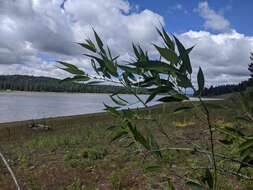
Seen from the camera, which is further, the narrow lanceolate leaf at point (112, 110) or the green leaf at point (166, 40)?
the narrow lanceolate leaf at point (112, 110)

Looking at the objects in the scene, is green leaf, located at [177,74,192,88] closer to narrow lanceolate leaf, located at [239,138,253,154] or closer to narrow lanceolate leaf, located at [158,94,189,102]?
narrow lanceolate leaf, located at [158,94,189,102]

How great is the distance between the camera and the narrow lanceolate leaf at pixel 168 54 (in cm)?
74

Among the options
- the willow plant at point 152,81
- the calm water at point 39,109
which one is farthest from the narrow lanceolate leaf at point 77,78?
the calm water at point 39,109

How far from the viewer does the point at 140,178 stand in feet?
22.9

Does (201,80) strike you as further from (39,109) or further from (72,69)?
(39,109)

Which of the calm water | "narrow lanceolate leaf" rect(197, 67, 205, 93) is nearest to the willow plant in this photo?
"narrow lanceolate leaf" rect(197, 67, 205, 93)

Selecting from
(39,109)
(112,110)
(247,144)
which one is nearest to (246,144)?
(247,144)

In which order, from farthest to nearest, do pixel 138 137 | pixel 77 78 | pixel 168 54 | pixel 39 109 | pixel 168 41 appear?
1. pixel 39 109
2. pixel 77 78
3. pixel 138 137
4. pixel 168 41
5. pixel 168 54

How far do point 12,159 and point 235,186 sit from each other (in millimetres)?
7158

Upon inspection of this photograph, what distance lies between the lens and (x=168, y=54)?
75cm

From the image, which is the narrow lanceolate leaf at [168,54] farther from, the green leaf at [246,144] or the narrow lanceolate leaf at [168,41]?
the green leaf at [246,144]

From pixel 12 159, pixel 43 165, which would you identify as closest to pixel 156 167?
pixel 43 165

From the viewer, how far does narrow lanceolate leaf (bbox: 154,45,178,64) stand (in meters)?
0.74

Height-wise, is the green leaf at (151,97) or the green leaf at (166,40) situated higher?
the green leaf at (166,40)
